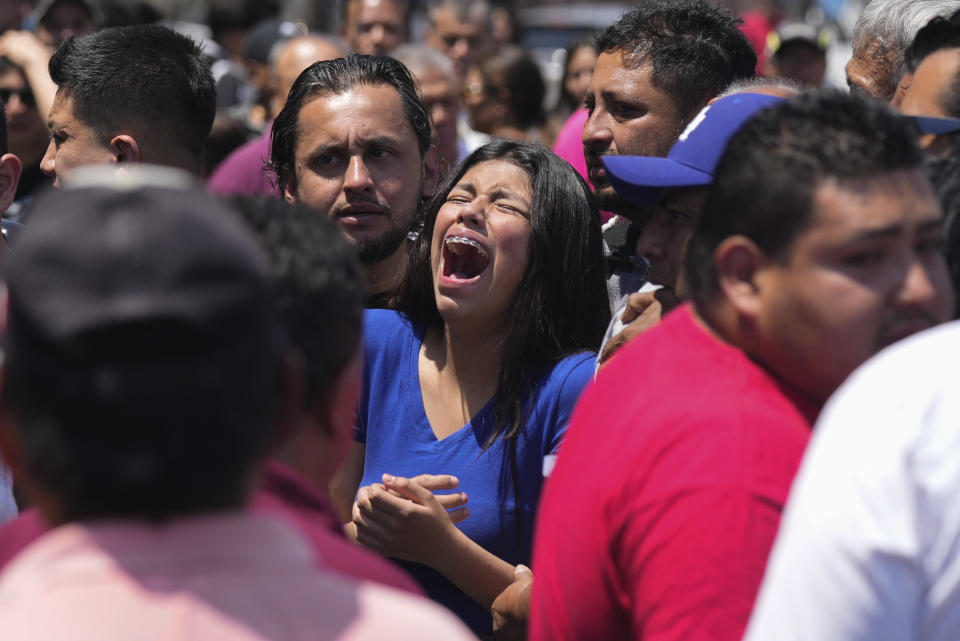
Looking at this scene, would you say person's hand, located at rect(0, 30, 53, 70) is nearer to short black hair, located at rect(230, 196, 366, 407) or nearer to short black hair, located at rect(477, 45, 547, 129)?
short black hair, located at rect(477, 45, 547, 129)

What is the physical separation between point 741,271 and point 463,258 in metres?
1.47

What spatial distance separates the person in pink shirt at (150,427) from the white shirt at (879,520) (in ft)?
1.55

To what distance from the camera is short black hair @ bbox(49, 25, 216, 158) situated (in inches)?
153

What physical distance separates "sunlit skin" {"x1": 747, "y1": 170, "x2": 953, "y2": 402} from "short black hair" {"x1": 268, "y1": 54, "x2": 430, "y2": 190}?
7.81 ft

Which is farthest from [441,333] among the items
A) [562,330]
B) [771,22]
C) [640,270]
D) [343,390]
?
[771,22]

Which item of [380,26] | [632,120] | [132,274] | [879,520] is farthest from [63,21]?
[879,520]

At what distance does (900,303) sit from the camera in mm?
1702

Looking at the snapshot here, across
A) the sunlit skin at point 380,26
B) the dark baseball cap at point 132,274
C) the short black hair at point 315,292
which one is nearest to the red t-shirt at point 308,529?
the short black hair at point 315,292

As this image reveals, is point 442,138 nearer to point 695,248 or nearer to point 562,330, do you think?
point 562,330

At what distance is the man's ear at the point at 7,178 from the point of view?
3518mm

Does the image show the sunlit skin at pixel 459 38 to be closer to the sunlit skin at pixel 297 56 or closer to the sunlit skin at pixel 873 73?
the sunlit skin at pixel 297 56

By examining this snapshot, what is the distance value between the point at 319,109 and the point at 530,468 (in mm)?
1522

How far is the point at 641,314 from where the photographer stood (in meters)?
2.60

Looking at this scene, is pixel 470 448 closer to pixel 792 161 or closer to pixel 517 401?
pixel 517 401
